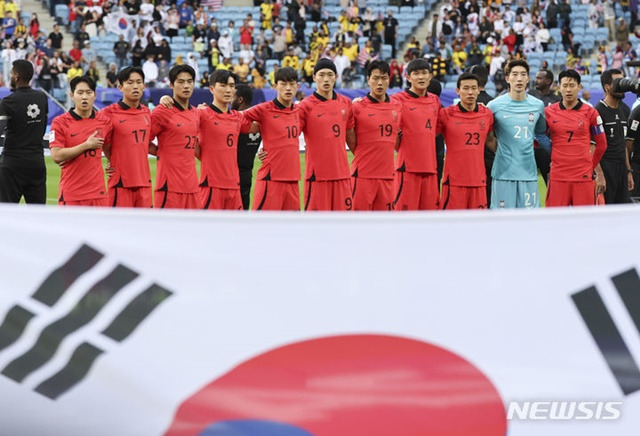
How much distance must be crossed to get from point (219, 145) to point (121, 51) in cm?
2183

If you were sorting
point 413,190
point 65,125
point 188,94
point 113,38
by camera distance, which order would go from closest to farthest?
1. point 65,125
2. point 188,94
3. point 413,190
4. point 113,38

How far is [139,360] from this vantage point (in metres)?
4.34

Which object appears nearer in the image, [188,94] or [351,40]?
[188,94]

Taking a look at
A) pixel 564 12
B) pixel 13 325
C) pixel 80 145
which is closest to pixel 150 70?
pixel 564 12

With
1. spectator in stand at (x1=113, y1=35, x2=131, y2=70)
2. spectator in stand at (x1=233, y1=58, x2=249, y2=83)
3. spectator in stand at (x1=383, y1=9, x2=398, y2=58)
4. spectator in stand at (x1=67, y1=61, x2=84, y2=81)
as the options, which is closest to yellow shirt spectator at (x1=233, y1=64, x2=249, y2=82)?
spectator in stand at (x1=233, y1=58, x2=249, y2=83)

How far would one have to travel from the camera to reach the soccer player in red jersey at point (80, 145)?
30.6ft

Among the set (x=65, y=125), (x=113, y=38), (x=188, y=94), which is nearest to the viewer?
(x=65, y=125)

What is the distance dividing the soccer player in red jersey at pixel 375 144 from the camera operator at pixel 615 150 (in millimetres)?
2529

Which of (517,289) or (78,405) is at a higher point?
(517,289)

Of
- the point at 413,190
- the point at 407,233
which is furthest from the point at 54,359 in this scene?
Result: the point at 413,190

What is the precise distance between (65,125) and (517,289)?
5.81 meters

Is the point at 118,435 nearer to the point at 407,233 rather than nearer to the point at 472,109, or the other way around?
the point at 407,233

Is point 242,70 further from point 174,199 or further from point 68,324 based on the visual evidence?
point 68,324

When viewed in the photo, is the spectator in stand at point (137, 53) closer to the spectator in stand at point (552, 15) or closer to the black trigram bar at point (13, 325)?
the spectator in stand at point (552, 15)
